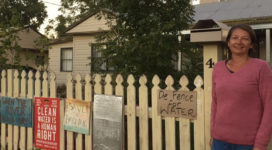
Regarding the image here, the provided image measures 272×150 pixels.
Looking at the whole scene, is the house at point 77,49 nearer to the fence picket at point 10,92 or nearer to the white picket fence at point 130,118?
the fence picket at point 10,92

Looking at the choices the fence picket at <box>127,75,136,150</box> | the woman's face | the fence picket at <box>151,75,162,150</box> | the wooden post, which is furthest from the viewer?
the fence picket at <box>127,75,136,150</box>

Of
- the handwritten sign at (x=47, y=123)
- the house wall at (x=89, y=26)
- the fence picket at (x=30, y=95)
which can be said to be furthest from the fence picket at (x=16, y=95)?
the house wall at (x=89, y=26)

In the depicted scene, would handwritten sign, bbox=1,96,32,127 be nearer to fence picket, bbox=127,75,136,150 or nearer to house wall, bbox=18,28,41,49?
fence picket, bbox=127,75,136,150

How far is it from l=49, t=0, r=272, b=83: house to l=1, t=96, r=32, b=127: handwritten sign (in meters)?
4.90

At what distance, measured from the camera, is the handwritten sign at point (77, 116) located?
367 cm

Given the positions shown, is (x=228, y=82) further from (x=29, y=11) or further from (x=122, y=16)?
(x=29, y=11)

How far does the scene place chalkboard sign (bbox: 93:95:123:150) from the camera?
342cm

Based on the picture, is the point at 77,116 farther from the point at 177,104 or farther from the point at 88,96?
the point at 177,104

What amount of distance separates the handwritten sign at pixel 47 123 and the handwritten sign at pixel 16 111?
166 millimetres

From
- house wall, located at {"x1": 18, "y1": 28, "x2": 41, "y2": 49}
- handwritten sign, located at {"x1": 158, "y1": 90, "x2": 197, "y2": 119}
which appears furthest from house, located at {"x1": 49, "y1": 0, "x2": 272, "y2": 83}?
house wall, located at {"x1": 18, "y1": 28, "x2": 41, "y2": 49}

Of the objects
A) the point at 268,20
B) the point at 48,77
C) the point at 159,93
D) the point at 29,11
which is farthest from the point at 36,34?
the point at 159,93

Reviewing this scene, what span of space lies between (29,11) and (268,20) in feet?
114

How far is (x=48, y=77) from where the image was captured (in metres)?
4.35

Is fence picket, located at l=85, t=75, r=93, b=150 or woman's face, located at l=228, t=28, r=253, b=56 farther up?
woman's face, located at l=228, t=28, r=253, b=56
